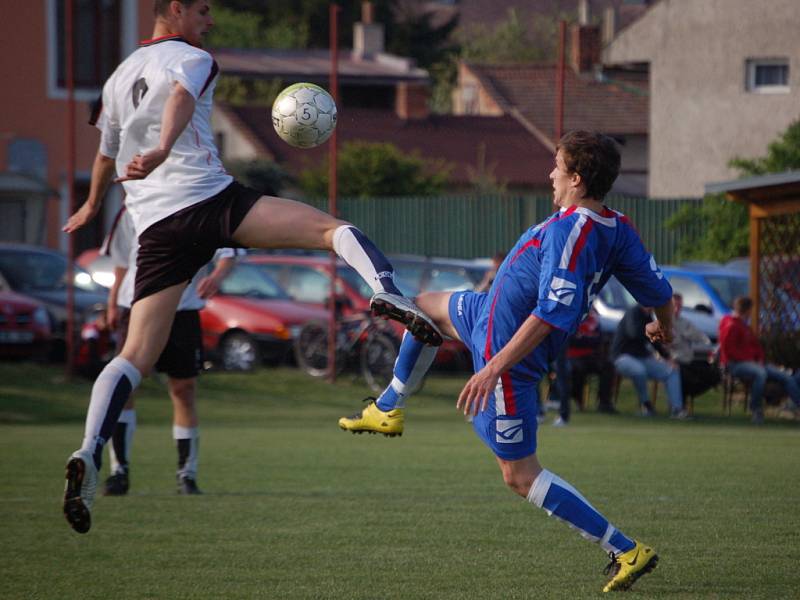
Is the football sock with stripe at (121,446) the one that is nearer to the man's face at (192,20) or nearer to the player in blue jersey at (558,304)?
the man's face at (192,20)

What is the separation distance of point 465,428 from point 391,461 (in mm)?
4634

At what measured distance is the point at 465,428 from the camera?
16.9 metres

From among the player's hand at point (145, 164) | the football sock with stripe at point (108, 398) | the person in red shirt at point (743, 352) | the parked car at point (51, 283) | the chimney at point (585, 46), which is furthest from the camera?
the chimney at point (585, 46)

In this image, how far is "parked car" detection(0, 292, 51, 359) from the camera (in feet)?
69.9

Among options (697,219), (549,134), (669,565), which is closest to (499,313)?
(669,565)

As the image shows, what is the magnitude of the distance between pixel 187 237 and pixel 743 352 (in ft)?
42.9

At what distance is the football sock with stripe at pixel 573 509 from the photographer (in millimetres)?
6336

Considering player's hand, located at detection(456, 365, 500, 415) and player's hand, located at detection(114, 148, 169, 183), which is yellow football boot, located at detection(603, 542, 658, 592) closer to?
player's hand, located at detection(456, 365, 500, 415)

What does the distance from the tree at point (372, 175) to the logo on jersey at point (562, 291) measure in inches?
1273

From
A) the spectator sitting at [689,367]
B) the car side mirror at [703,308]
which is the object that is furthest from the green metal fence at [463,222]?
the spectator sitting at [689,367]

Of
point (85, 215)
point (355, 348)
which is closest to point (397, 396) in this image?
point (85, 215)

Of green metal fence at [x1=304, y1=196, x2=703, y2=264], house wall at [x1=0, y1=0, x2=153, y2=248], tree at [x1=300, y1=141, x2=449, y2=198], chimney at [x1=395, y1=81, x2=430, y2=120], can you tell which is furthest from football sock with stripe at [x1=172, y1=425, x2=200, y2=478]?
chimney at [x1=395, y1=81, x2=430, y2=120]

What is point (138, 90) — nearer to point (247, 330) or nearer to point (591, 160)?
point (591, 160)

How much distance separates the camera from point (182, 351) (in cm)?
935
